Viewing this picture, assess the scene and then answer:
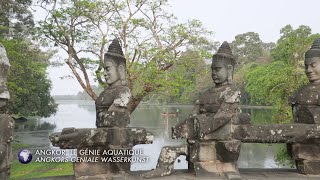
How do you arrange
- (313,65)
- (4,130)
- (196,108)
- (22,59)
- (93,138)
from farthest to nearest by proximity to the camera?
(22,59) → (196,108) → (313,65) → (93,138) → (4,130)

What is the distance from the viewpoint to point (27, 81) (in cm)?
2025

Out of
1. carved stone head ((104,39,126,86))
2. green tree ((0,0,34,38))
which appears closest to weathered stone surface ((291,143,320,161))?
carved stone head ((104,39,126,86))

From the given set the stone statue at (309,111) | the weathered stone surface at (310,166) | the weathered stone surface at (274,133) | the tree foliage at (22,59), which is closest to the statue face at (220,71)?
the weathered stone surface at (274,133)

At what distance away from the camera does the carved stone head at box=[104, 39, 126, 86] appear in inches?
211

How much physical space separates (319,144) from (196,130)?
189 cm

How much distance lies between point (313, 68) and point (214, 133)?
75.4 inches

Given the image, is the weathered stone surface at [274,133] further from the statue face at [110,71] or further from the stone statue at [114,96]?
the statue face at [110,71]

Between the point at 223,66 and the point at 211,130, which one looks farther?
the point at 223,66

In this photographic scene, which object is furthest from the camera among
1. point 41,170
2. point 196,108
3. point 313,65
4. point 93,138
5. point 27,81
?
point 27,81

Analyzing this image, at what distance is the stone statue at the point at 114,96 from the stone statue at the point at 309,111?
2.71 meters

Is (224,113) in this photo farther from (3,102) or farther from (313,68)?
(3,102)

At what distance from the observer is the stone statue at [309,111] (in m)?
5.18

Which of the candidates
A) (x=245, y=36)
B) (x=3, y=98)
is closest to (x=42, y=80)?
(x=3, y=98)

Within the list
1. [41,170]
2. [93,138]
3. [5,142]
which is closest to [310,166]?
[93,138]
